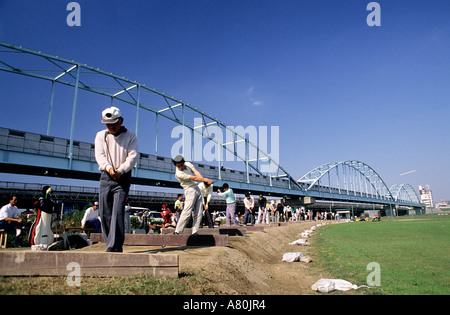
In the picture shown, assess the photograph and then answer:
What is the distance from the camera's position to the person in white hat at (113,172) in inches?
156

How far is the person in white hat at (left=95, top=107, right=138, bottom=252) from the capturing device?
3.96 meters

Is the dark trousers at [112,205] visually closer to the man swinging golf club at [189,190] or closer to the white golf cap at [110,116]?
the white golf cap at [110,116]

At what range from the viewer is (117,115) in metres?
4.10

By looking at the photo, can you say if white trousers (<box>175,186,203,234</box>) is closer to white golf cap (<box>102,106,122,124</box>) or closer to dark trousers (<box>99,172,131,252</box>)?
dark trousers (<box>99,172,131,252</box>)

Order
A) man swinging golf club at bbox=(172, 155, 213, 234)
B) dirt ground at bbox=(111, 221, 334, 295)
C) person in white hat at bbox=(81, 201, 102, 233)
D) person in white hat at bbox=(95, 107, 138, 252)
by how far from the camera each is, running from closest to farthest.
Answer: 1. dirt ground at bbox=(111, 221, 334, 295)
2. person in white hat at bbox=(95, 107, 138, 252)
3. man swinging golf club at bbox=(172, 155, 213, 234)
4. person in white hat at bbox=(81, 201, 102, 233)

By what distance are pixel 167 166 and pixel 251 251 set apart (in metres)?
34.2

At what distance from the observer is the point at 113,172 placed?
12.8 ft

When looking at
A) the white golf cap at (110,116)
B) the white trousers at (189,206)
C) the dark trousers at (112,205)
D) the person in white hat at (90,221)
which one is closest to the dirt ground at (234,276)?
the white trousers at (189,206)

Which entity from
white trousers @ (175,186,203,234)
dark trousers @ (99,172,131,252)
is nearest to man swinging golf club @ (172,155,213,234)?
white trousers @ (175,186,203,234)

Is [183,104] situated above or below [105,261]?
above
